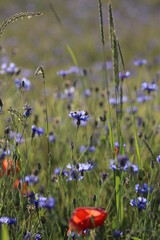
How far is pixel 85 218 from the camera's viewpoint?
98cm

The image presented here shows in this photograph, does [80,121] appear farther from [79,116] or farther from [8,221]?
[8,221]

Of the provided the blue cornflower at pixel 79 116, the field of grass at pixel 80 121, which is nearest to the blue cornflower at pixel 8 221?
the field of grass at pixel 80 121

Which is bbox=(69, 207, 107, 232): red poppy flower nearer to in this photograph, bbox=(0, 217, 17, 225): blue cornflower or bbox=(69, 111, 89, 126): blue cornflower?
bbox=(0, 217, 17, 225): blue cornflower

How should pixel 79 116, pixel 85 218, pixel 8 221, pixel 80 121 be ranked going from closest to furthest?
pixel 85 218 → pixel 8 221 → pixel 79 116 → pixel 80 121

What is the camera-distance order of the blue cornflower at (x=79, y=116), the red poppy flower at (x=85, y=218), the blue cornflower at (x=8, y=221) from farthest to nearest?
the blue cornflower at (x=79, y=116)
the blue cornflower at (x=8, y=221)
the red poppy flower at (x=85, y=218)

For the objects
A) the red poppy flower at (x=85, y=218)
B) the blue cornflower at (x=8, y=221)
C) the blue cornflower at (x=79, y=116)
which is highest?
the blue cornflower at (x=79, y=116)

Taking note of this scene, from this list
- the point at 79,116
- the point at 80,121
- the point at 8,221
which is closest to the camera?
the point at 8,221

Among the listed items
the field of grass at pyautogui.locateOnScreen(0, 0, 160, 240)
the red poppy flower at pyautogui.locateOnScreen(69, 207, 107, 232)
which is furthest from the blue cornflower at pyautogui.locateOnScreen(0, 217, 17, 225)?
the red poppy flower at pyautogui.locateOnScreen(69, 207, 107, 232)

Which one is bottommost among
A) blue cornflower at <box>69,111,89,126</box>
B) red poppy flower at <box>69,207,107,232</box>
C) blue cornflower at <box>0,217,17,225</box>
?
red poppy flower at <box>69,207,107,232</box>

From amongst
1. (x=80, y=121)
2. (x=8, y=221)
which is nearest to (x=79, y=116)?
(x=80, y=121)

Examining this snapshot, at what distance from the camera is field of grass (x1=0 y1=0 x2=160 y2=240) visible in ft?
4.23

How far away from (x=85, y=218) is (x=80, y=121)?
2.13 ft

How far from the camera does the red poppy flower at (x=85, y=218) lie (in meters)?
0.97

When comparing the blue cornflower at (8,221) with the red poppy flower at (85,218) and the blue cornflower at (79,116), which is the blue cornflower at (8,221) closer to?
the red poppy flower at (85,218)
